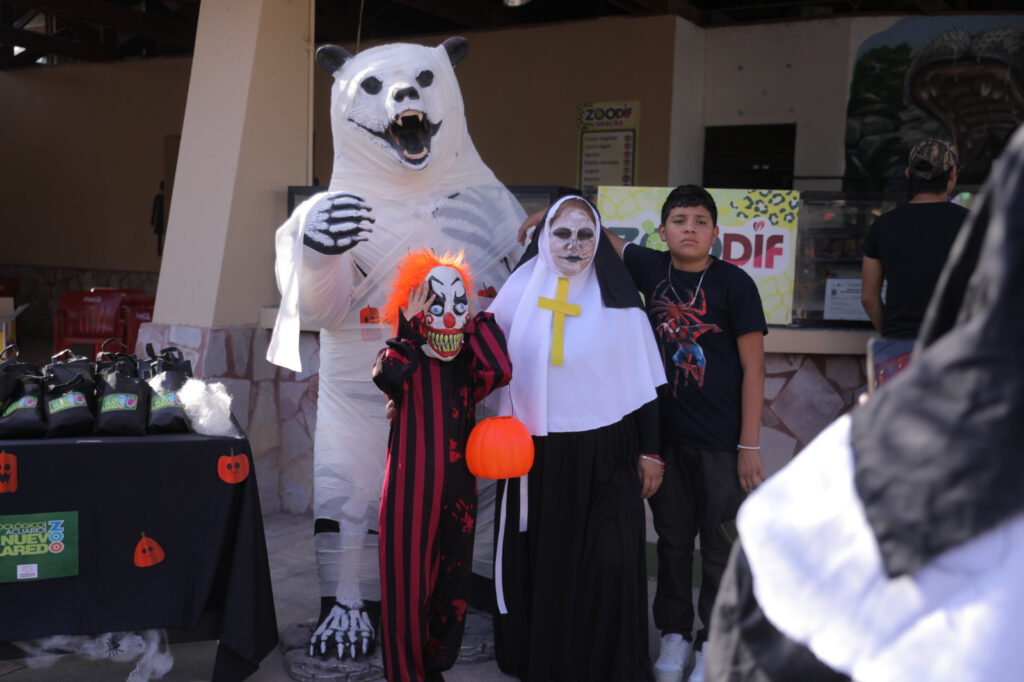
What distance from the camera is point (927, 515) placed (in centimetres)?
80

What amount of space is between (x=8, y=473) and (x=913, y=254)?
3.21 m

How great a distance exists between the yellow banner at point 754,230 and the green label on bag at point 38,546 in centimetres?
275

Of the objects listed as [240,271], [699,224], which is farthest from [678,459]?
[240,271]

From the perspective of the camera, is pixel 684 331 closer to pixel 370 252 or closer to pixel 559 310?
pixel 559 310

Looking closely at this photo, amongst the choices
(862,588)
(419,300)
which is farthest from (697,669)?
(862,588)

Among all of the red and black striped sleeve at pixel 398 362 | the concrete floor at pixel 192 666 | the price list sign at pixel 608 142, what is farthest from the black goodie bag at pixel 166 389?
the price list sign at pixel 608 142

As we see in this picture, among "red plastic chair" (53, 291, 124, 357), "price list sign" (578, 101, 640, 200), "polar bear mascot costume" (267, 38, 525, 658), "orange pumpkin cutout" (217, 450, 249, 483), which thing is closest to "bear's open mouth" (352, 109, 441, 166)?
"polar bear mascot costume" (267, 38, 525, 658)

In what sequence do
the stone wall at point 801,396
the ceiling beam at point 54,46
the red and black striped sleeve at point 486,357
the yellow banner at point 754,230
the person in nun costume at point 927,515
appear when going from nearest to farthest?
the person in nun costume at point 927,515 → the red and black striped sleeve at point 486,357 → the yellow banner at point 754,230 → the stone wall at point 801,396 → the ceiling beam at point 54,46

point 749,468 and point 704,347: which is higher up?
point 704,347

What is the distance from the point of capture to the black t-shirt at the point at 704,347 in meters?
3.20

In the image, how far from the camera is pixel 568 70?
8805 millimetres

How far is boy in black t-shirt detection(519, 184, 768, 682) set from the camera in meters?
3.20

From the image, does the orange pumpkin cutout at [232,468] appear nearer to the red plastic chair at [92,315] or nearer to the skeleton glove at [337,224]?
the skeleton glove at [337,224]

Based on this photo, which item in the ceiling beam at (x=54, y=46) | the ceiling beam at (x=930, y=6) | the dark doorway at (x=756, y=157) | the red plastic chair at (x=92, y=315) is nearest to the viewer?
the red plastic chair at (x=92, y=315)
